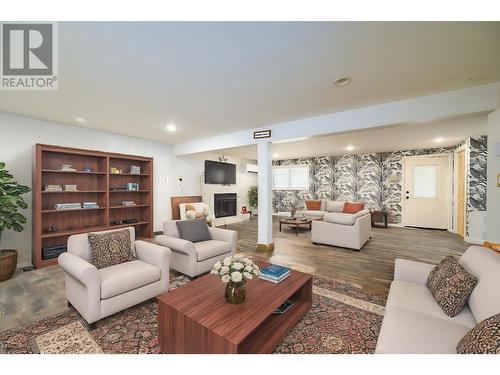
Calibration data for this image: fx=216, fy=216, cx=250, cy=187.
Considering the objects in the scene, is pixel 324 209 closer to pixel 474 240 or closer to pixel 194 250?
pixel 474 240

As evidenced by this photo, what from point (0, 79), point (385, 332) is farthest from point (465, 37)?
point (0, 79)

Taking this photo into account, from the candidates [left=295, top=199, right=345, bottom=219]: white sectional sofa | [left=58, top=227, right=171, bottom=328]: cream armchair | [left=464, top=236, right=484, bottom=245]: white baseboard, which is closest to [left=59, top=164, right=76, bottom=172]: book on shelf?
[left=58, top=227, right=171, bottom=328]: cream armchair

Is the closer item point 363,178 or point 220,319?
point 220,319

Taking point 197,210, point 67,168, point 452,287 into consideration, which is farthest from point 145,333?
point 197,210

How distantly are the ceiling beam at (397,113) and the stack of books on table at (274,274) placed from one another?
7.76ft

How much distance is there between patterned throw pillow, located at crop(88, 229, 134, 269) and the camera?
2.21 m

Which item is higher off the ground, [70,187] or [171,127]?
[171,127]

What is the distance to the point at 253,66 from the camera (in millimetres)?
2094

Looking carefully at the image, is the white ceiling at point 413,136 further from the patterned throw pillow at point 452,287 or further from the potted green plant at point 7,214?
the potted green plant at point 7,214

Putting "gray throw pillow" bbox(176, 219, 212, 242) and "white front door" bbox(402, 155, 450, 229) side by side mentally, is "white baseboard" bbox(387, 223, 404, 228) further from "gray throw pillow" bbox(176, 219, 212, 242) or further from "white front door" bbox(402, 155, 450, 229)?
"gray throw pillow" bbox(176, 219, 212, 242)

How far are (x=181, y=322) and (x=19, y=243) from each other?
12.5 ft

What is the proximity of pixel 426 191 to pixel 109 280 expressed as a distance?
7.78 m

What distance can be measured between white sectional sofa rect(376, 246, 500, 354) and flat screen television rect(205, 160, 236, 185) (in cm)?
565

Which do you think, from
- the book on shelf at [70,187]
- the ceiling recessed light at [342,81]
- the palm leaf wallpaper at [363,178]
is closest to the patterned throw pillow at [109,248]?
the book on shelf at [70,187]
